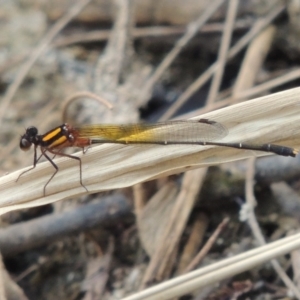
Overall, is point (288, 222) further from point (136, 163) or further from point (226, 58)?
point (226, 58)

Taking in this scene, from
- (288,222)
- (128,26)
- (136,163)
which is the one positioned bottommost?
(288,222)

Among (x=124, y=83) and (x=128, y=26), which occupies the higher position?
(x=128, y=26)

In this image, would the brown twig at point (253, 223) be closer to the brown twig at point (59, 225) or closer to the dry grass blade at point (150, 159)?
the dry grass blade at point (150, 159)

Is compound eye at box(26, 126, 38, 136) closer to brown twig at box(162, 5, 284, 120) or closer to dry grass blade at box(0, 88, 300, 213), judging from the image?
dry grass blade at box(0, 88, 300, 213)

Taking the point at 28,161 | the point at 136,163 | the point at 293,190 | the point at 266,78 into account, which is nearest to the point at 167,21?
the point at 266,78

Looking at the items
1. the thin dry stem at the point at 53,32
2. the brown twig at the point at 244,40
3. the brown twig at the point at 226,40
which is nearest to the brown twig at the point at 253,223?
the brown twig at the point at 226,40
